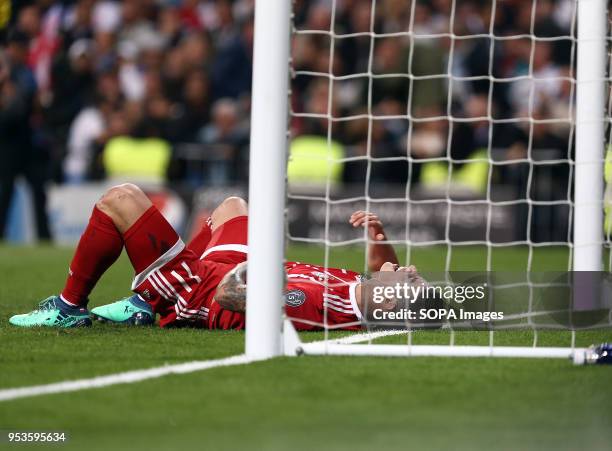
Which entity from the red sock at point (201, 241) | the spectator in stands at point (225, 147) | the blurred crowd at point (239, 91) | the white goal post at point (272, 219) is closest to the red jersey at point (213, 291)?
the red sock at point (201, 241)

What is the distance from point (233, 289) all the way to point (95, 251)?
2.44 ft

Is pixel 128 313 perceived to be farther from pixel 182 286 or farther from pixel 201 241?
pixel 201 241

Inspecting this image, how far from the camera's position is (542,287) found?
21.4ft

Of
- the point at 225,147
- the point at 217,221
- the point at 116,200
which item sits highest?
the point at 225,147

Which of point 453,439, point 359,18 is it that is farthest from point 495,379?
point 359,18

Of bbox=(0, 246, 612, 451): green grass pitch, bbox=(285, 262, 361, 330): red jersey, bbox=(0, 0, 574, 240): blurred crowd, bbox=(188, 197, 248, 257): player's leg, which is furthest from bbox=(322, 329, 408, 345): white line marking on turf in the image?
bbox=(0, 0, 574, 240): blurred crowd

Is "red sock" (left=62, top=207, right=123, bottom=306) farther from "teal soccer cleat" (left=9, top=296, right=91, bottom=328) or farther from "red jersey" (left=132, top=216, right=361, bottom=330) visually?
"red jersey" (left=132, top=216, right=361, bottom=330)

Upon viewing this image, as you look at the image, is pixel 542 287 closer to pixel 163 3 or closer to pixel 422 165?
pixel 422 165

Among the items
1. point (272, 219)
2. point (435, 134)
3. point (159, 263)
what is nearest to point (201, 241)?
point (159, 263)

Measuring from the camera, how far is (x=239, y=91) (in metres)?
17.1

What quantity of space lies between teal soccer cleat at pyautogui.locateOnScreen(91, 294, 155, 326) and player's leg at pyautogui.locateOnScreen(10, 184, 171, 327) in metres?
0.26

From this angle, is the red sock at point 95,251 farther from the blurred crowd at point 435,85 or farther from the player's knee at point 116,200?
the blurred crowd at point 435,85

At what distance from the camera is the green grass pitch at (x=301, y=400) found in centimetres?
387

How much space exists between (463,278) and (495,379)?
64.7 inches
